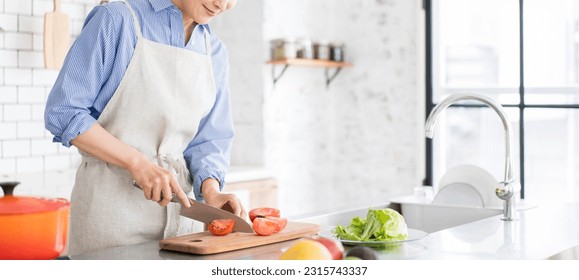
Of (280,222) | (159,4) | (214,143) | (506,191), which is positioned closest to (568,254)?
(506,191)

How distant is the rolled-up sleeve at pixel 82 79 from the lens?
2.28 meters

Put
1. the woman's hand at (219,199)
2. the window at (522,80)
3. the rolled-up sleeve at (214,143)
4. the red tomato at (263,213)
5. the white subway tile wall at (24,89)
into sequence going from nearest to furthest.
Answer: the red tomato at (263,213) < the woman's hand at (219,199) < the rolled-up sleeve at (214,143) < the white subway tile wall at (24,89) < the window at (522,80)

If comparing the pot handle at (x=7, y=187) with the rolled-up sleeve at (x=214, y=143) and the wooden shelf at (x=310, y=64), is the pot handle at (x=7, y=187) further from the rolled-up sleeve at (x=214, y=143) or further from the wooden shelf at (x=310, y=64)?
the wooden shelf at (x=310, y=64)

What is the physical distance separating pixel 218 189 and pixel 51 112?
24.5 inches

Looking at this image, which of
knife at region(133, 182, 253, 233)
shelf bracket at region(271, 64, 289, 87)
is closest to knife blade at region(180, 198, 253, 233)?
knife at region(133, 182, 253, 233)

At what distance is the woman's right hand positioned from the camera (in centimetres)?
225

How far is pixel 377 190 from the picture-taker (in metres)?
5.91

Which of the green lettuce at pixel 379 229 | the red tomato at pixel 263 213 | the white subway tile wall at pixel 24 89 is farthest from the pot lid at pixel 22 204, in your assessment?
the white subway tile wall at pixel 24 89

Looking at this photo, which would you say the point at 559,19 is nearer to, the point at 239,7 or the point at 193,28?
the point at 239,7

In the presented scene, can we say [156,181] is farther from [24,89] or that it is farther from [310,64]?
[310,64]

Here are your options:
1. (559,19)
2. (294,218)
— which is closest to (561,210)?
(294,218)

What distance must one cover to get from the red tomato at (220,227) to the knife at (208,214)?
0.04 meters

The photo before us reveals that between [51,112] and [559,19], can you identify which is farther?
[559,19]

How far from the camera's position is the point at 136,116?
8.14 feet
